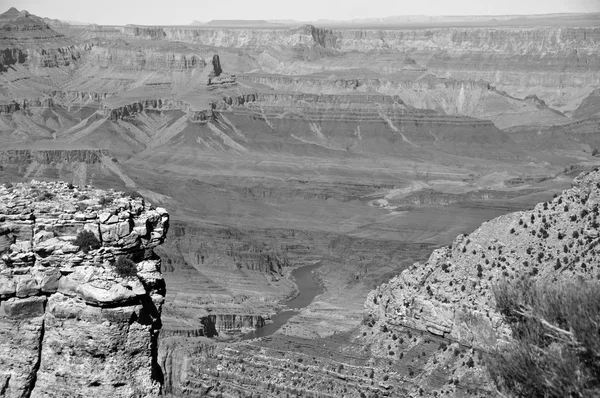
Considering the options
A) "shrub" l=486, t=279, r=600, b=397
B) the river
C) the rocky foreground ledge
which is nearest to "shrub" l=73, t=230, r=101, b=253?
the rocky foreground ledge

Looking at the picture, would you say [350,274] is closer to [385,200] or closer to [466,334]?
[385,200]

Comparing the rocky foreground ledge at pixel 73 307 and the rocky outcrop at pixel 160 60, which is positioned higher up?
the rocky foreground ledge at pixel 73 307

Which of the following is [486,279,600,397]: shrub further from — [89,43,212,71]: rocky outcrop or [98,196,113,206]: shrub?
[89,43,212,71]: rocky outcrop

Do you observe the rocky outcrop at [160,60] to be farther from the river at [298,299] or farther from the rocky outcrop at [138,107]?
the river at [298,299]

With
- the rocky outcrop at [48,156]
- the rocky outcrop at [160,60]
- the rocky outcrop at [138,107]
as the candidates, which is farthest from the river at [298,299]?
the rocky outcrop at [160,60]

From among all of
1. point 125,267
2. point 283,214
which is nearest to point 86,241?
point 125,267

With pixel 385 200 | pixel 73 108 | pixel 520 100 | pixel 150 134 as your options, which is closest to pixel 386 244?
pixel 385 200
